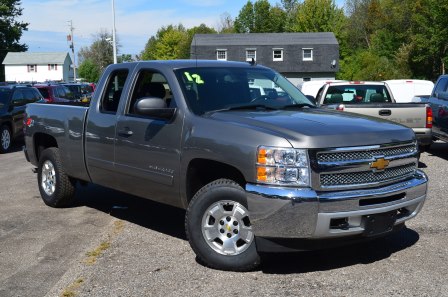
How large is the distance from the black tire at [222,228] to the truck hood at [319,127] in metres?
0.62

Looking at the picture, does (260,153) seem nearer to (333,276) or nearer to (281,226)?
(281,226)

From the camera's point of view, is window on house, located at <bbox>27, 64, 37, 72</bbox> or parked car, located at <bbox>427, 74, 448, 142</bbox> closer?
parked car, located at <bbox>427, 74, 448, 142</bbox>

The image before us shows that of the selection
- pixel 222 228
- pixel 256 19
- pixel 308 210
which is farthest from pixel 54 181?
pixel 256 19

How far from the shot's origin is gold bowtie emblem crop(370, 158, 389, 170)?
17.4 feet

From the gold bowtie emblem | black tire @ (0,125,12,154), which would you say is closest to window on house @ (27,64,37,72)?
black tire @ (0,125,12,154)

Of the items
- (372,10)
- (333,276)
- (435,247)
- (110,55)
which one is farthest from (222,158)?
(110,55)

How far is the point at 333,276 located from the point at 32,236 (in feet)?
11.8

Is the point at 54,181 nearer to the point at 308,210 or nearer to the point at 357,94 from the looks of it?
the point at 308,210

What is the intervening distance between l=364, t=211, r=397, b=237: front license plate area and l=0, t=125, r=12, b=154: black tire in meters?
12.8

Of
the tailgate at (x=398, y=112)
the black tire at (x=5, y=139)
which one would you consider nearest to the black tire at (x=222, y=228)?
the tailgate at (x=398, y=112)

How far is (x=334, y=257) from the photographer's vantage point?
19.6 ft

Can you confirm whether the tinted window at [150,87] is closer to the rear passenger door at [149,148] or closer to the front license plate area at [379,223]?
the rear passenger door at [149,148]

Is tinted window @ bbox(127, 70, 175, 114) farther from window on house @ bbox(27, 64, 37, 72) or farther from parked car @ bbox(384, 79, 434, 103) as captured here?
window on house @ bbox(27, 64, 37, 72)

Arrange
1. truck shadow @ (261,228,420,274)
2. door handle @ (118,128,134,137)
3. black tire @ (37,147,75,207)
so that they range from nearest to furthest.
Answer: truck shadow @ (261,228,420,274)
door handle @ (118,128,134,137)
black tire @ (37,147,75,207)
